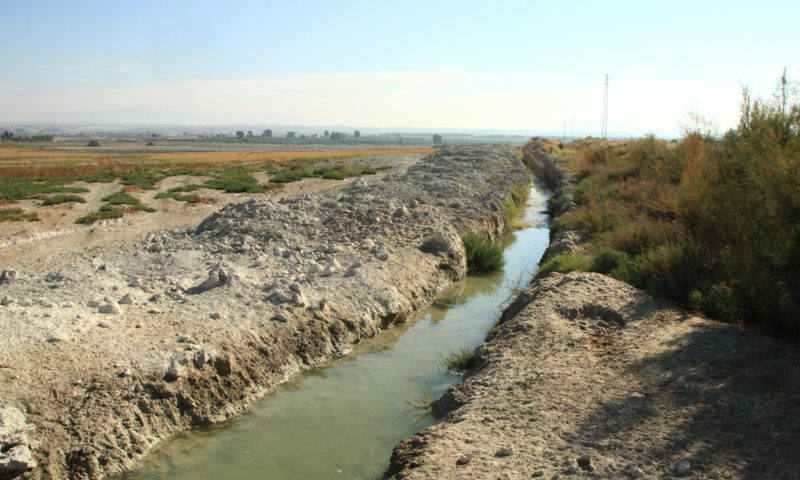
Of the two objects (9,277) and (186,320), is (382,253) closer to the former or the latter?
(186,320)

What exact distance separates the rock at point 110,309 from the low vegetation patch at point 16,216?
12370mm

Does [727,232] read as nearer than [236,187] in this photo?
Yes

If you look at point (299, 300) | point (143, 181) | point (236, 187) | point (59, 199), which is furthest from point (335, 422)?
point (143, 181)

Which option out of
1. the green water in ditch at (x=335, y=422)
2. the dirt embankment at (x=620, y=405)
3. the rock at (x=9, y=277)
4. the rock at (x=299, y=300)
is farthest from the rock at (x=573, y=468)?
the rock at (x=9, y=277)

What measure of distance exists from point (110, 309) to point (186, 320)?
931mm

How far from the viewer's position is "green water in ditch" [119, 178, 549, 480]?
5.42 meters

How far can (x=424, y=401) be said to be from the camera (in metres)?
6.67

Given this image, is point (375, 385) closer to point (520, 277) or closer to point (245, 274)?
point (245, 274)

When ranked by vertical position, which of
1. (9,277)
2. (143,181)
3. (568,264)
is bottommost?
(568,264)

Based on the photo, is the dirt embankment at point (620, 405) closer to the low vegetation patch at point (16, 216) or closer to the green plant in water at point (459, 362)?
the green plant in water at point (459, 362)

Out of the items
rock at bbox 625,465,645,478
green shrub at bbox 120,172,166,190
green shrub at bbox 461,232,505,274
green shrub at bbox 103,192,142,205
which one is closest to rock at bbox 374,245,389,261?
green shrub at bbox 461,232,505,274

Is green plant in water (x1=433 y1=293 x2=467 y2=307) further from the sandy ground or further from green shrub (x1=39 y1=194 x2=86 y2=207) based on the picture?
green shrub (x1=39 y1=194 x2=86 y2=207)

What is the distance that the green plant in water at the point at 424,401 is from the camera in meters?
6.54

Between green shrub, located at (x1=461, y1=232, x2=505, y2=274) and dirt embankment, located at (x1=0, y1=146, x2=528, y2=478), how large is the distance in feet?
1.67
